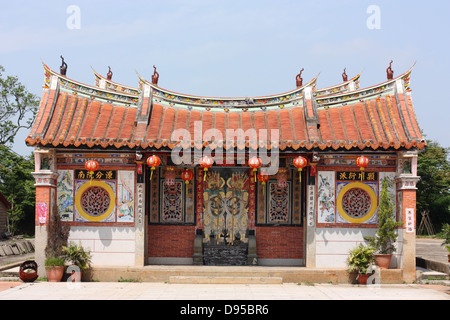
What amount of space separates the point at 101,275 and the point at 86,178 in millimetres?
2556

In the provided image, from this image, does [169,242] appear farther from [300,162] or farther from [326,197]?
[326,197]

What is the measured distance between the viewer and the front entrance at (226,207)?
14680mm

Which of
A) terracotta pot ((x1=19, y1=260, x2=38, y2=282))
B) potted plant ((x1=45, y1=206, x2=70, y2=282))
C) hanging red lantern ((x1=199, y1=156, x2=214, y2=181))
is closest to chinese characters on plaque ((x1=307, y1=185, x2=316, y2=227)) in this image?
hanging red lantern ((x1=199, y1=156, x2=214, y2=181))

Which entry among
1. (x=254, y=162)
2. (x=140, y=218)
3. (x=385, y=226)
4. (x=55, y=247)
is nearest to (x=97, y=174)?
(x=140, y=218)

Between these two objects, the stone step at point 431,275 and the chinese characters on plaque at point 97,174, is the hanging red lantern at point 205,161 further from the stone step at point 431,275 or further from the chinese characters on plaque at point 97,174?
the stone step at point 431,275

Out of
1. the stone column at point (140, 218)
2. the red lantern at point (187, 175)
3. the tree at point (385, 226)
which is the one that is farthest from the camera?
the red lantern at point (187, 175)

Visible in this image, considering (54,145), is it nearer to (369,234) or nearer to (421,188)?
(369,234)

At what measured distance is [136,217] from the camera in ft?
44.8

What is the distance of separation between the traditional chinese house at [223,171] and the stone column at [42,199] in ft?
0.08

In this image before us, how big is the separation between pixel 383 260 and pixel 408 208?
1484 mm

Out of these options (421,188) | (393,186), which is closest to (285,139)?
(393,186)

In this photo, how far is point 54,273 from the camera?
12.7m

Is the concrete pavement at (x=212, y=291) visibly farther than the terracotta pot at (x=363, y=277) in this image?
No

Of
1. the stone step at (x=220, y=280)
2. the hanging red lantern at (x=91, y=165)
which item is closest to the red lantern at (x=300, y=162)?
the stone step at (x=220, y=280)
